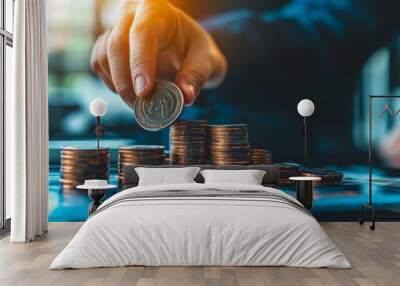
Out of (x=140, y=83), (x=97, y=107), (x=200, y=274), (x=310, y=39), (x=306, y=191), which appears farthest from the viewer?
(x=310, y=39)

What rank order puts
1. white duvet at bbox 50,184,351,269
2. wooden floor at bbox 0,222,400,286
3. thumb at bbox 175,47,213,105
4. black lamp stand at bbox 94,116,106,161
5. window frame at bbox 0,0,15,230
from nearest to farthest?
1. wooden floor at bbox 0,222,400,286
2. white duvet at bbox 50,184,351,269
3. window frame at bbox 0,0,15,230
4. black lamp stand at bbox 94,116,106,161
5. thumb at bbox 175,47,213,105

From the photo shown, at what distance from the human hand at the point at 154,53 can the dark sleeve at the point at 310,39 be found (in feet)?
1.10

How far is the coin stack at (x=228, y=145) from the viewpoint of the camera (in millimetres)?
7625

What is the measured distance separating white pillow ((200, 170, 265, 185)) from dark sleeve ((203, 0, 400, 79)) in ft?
4.99

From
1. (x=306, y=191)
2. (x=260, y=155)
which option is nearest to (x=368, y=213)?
(x=306, y=191)

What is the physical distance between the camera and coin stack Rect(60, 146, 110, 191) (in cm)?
762

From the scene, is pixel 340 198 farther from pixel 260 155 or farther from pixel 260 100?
pixel 260 100

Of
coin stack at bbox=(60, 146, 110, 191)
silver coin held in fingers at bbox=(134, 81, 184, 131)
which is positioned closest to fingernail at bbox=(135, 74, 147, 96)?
silver coin held in fingers at bbox=(134, 81, 184, 131)

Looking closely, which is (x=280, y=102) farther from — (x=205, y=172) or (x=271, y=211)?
(x=271, y=211)

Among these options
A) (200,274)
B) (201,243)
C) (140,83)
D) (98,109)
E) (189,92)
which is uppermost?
(140,83)

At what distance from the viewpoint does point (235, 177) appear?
694cm

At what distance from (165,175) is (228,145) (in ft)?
3.62

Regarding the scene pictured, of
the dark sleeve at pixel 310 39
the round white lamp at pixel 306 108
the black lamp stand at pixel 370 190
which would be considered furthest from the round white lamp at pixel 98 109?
the black lamp stand at pixel 370 190

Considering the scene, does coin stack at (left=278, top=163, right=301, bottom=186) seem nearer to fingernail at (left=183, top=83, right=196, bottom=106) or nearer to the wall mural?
the wall mural
